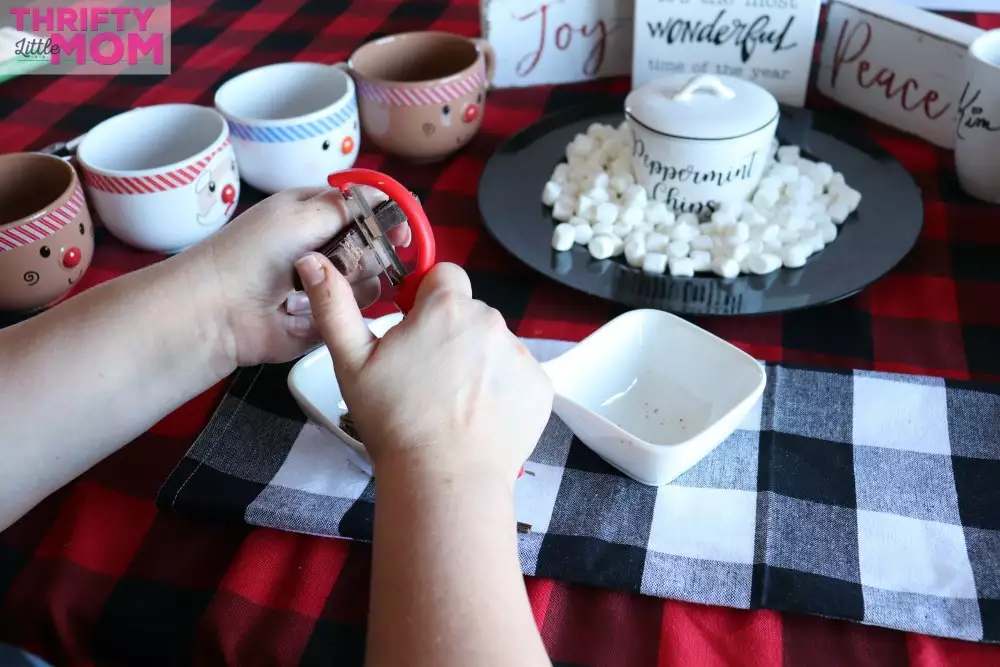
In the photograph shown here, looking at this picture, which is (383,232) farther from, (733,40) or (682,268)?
(733,40)

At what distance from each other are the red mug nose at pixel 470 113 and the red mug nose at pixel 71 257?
372mm

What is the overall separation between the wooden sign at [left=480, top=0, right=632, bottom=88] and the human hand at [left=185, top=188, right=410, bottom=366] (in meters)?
0.43

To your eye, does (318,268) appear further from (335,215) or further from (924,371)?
(924,371)

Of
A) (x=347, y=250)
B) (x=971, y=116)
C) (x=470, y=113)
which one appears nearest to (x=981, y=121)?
(x=971, y=116)

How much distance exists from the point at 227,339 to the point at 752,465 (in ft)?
1.18

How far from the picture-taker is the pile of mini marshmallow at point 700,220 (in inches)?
27.7

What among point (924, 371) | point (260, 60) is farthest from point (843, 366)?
point (260, 60)

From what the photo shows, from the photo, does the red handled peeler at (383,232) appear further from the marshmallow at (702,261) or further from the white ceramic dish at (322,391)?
the marshmallow at (702,261)

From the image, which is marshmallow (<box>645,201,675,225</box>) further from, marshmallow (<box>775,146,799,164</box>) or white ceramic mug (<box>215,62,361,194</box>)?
white ceramic mug (<box>215,62,361,194</box>)

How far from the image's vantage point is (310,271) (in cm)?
51

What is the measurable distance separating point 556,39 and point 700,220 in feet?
1.07

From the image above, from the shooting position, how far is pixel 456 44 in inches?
36.0

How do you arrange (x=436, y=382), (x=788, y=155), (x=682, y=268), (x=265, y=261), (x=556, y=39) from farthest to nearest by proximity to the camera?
(x=556, y=39)
(x=788, y=155)
(x=682, y=268)
(x=265, y=261)
(x=436, y=382)

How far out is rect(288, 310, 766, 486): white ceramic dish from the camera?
568mm
